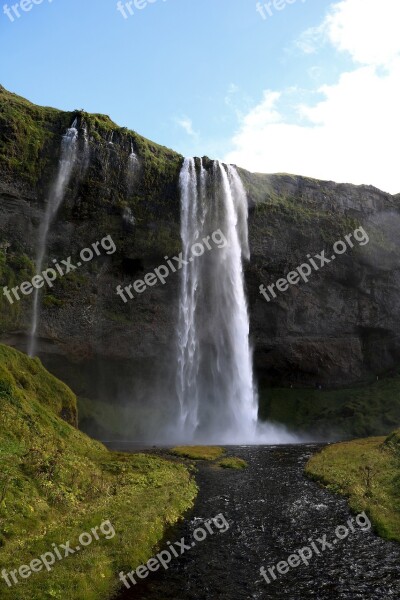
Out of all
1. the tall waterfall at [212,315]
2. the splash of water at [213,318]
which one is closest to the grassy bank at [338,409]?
the splash of water at [213,318]

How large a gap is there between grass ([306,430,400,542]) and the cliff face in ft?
117

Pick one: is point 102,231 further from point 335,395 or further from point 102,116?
point 335,395

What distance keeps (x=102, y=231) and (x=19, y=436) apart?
4355 cm

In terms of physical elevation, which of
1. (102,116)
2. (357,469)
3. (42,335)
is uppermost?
(102,116)

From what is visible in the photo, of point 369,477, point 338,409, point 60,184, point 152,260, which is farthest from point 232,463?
point 60,184

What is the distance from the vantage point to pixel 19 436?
22641mm

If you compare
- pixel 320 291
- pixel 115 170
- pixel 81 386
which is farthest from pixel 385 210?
pixel 81 386

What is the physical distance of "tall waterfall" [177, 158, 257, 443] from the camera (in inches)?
2534

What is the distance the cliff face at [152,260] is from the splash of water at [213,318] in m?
2.67

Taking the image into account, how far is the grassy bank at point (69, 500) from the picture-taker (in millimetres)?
13539

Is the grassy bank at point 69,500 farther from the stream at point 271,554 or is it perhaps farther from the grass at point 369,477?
the grass at point 369,477

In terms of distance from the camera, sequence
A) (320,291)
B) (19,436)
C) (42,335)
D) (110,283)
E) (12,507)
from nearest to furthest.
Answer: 1. (12,507)
2. (19,436)
3. (42,335)
4. (110,283)
5. (320,291)

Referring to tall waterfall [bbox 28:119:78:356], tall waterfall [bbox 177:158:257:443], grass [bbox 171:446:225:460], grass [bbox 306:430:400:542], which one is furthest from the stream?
tall waterfall [bbox 28:119:78:356]

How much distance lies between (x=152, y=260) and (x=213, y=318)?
12.1 meters
